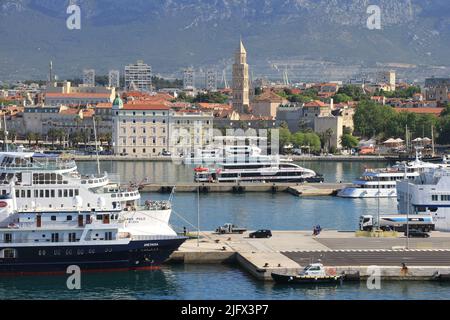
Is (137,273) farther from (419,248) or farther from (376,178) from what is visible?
(376,178)

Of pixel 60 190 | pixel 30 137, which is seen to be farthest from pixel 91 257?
pixel 30 137

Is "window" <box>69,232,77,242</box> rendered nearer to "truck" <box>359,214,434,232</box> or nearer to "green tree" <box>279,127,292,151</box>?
"truck" <box>359,214,434,232</box>

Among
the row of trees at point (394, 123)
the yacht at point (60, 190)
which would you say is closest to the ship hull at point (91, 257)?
the yacht at point (60, 190)

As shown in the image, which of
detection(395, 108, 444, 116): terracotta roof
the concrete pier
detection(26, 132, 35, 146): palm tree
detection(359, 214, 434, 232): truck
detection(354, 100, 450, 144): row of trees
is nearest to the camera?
detection(359, 214, 434, 232): truck

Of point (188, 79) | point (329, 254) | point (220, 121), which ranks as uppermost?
point (188, 79)

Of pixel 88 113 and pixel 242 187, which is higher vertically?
pixel 88 113

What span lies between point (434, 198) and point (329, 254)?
19.9 feet

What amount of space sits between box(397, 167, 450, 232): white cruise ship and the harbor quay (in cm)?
118

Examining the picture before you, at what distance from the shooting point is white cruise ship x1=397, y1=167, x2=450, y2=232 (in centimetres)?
3578

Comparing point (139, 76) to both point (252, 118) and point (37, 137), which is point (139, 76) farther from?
point (37, 137)

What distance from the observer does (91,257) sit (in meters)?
29.9

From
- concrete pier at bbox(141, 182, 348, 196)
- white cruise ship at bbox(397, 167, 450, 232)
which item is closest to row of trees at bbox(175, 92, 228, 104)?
concrete pier at bbox(141, 182, 348, 196)

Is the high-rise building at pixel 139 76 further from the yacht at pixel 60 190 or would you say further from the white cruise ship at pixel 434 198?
the yacht at pixel 60 190
